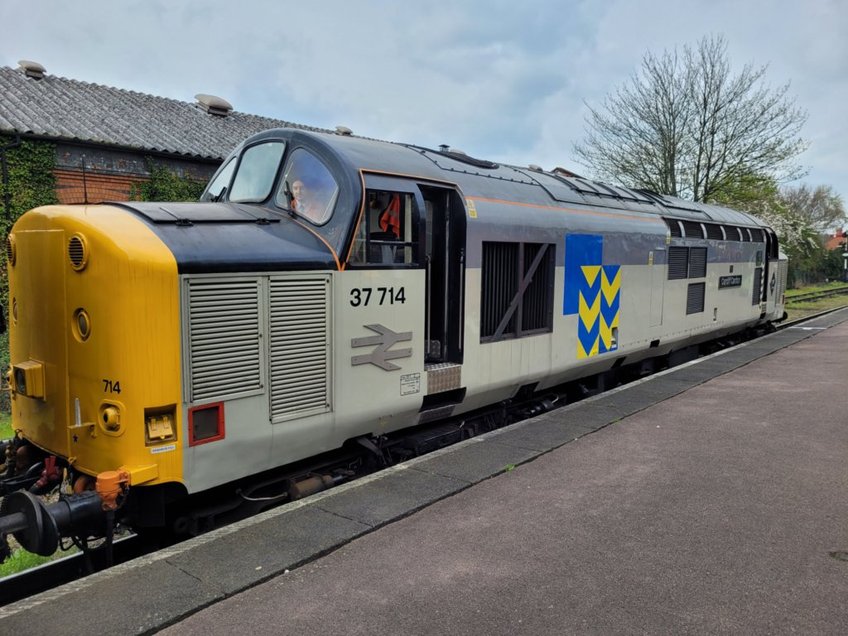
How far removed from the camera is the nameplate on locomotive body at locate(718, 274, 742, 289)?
462 inches

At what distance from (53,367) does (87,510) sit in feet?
3.48

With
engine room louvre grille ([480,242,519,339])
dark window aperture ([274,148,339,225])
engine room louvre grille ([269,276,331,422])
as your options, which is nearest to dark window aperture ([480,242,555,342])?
engine room louvre grille ([480,242,519,339])

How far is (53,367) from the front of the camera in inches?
159

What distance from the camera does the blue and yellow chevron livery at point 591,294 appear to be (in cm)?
719

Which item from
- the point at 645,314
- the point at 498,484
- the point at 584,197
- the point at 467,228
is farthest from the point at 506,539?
the point at 645,314

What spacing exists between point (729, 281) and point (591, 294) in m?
5.96

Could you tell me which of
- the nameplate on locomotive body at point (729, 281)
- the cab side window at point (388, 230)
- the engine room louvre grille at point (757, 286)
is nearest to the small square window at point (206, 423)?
the cab side window at point (388, 230)

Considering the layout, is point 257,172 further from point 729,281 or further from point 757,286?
point 757,286

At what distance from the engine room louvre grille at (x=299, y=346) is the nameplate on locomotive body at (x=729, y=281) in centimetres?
947

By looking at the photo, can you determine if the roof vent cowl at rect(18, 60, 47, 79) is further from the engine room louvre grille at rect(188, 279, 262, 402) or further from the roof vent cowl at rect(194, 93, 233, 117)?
the engine room louvre grille at rect(188, 279, 262, 402)

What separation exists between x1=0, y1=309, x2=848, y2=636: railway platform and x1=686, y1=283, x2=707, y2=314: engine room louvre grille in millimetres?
4639

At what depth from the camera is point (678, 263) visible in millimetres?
10031

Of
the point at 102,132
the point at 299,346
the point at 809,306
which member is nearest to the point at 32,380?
the point at 299,346

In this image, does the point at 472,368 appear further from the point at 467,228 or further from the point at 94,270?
the point at 94,270
